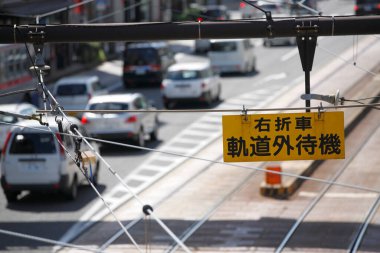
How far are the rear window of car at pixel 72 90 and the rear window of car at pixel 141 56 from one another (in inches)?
350

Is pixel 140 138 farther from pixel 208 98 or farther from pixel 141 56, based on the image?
pixel 141 56

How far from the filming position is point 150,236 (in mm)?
19391

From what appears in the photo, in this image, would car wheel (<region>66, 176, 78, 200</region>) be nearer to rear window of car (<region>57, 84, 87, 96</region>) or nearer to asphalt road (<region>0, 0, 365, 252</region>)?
asphalt road (<region>0, 0, 365, 252</region>)

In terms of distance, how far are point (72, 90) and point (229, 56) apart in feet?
41.9

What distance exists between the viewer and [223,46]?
4475cm

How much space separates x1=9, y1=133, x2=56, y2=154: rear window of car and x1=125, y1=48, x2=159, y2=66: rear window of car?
20.5m

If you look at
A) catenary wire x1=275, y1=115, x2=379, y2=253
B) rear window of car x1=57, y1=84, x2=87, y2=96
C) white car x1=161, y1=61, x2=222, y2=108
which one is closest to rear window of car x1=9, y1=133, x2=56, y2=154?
catenary wire x1=275, y1=115, x2=379, y2=253

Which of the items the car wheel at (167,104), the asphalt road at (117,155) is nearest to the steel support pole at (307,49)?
the asphalt road at (117,155)

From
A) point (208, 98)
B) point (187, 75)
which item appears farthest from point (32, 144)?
point (208, 98)

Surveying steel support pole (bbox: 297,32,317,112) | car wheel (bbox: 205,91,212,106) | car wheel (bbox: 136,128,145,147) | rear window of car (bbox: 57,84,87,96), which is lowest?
car wheel (bbox: 205,91,212,106)

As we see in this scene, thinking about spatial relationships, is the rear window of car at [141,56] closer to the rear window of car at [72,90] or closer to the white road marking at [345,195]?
the rear window of car at [72,90]

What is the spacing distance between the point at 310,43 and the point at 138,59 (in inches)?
1207

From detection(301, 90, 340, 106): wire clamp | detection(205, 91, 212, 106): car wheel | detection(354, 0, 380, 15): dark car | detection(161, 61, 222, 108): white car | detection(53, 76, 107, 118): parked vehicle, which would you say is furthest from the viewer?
detection(354, 0, 380, 15): dark car

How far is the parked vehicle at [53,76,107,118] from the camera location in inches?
1316
